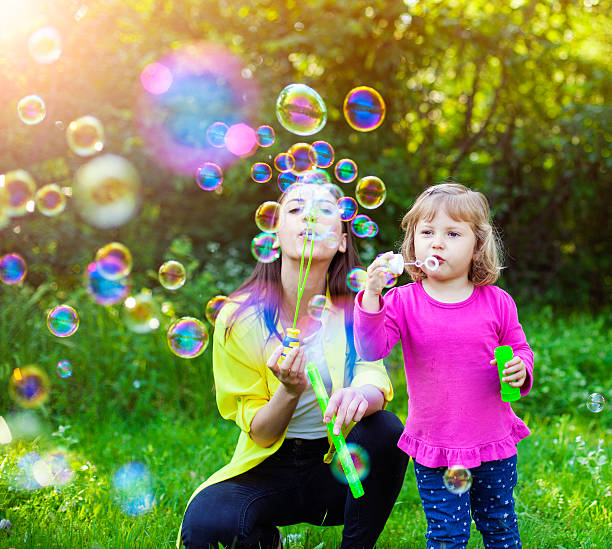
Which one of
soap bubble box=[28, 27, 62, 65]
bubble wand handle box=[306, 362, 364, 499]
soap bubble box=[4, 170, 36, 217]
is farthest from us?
soap bubble box=[28, 27, 62, 65]

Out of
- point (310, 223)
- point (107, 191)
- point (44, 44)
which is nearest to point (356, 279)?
point (310, 223)

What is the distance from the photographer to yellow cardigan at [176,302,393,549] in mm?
2211

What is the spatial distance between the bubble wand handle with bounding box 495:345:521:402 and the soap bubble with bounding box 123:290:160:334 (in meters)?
1.96

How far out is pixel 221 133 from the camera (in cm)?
337

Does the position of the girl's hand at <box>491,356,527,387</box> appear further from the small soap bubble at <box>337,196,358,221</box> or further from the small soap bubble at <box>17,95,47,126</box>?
the small soap bubble at <box>17,95,47,126</box>

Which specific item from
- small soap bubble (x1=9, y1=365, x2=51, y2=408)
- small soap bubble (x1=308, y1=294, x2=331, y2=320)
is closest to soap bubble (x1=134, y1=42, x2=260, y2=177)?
small soap bubble (x1=9, y1=365, x2=51, y2=408)

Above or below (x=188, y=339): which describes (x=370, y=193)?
above

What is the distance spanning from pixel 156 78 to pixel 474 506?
436cm

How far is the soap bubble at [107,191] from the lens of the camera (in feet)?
16.2

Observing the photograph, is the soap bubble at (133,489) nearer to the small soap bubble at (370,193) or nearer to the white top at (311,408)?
the white top at (311,408)

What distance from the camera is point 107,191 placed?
18.0ft

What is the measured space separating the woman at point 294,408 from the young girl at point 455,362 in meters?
0.18

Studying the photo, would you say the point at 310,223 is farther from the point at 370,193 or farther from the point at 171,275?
the point at 171,275

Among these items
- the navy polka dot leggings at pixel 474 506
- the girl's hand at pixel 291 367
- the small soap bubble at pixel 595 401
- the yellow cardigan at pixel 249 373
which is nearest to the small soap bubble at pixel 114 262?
the yellow cardigan at pixel 249 373
